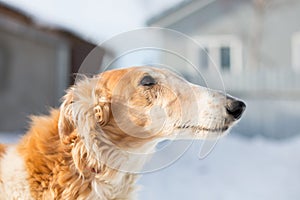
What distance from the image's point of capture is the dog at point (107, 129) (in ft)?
5.55

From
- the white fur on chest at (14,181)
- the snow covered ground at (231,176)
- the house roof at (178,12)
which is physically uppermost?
the house roof at (178,12)

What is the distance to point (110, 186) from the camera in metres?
1.78

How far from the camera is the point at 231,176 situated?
5.38m

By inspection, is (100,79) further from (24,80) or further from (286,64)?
(286,64)

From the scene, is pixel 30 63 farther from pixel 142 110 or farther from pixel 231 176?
pixel 142 110

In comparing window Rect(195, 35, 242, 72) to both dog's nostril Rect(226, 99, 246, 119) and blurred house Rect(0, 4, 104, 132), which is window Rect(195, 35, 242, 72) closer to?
blurred house Rect(0, 4, 104, 132)

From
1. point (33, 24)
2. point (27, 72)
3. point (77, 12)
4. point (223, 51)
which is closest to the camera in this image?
point (77, 12)

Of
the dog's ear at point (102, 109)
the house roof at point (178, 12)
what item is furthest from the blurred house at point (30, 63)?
the dog's ear at point (102, 109)

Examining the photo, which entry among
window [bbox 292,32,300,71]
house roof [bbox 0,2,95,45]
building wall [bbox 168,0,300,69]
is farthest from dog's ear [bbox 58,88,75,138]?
window [bbox 292,32,300,71]

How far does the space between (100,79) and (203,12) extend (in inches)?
391

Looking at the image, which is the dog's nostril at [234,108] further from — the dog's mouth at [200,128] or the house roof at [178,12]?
the house roof at [178,12]

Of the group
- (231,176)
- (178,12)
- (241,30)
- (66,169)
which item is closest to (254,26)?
(241,30)

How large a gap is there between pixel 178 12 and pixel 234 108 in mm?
9596

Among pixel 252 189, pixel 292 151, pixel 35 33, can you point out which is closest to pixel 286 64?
pixel 292 151
